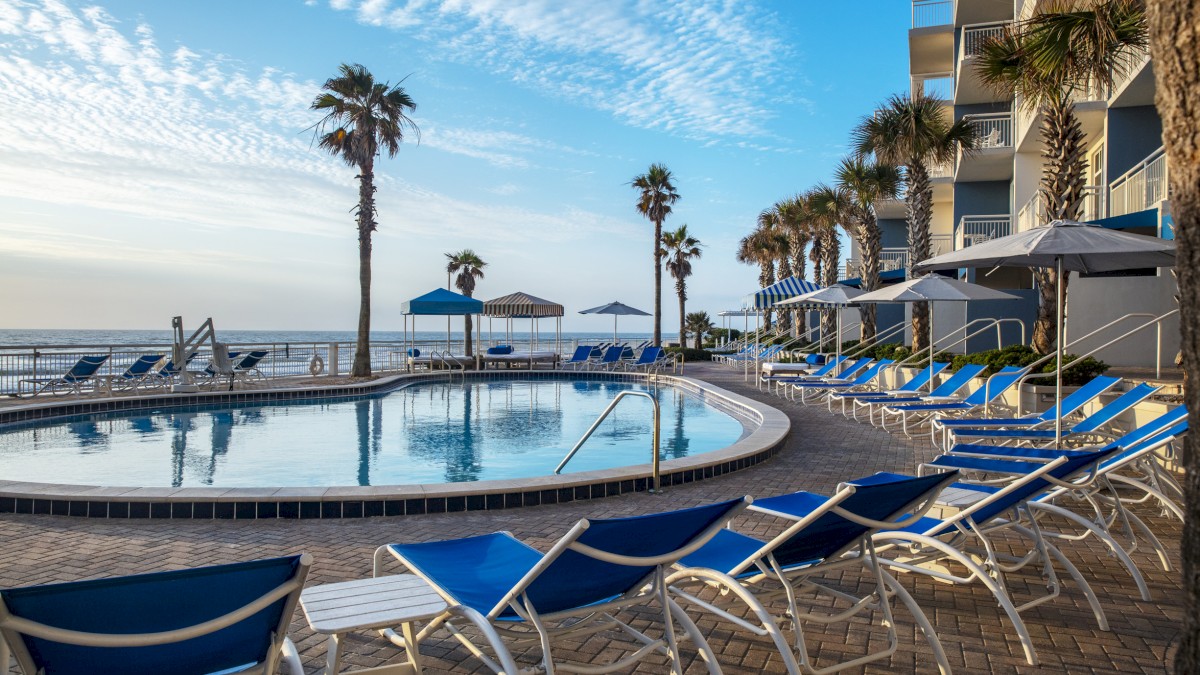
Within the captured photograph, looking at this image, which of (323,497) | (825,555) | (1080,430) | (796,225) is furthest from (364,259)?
(796,225)

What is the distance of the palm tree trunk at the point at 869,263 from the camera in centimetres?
1720

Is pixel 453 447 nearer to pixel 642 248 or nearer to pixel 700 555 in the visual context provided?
pixel 700 555

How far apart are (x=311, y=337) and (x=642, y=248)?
57.5 meters

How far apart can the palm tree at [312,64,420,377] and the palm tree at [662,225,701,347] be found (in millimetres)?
18105

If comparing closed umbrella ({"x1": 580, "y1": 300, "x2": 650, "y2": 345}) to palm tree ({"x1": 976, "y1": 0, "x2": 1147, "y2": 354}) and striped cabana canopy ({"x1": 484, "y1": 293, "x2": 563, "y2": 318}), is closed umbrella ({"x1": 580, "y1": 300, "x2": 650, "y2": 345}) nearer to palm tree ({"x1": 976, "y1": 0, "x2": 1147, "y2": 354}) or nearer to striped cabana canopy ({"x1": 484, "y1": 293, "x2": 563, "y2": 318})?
striped cabana canopy ({"x1": 484, "y1": 293, "x2": 563, "y2": 318})

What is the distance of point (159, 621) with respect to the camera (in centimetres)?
167

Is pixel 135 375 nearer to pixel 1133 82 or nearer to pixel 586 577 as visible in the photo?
pixel 586 577

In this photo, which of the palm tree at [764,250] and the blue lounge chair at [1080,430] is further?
the palm tree at [764,250]

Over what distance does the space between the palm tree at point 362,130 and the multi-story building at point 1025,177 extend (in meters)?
12.4

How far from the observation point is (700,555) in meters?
2.96

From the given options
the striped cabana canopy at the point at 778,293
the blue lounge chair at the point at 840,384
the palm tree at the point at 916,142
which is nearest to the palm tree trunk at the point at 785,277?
the striped cabana canopy at the point at 778,293

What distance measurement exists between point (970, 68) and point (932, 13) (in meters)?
5.25

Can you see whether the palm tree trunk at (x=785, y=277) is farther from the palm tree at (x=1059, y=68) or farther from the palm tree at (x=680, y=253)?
the palm tree at (x=1059, y=68)

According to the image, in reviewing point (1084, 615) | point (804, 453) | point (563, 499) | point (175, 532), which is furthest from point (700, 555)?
point (804, 453)
